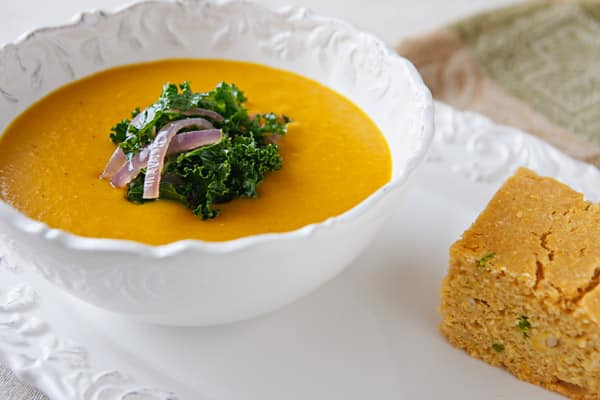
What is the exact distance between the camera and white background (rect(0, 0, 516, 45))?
15.5ft

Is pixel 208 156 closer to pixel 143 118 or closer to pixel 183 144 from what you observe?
pixel 183 144

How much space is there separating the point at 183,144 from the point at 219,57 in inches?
39.0

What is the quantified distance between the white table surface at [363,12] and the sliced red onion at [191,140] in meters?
2.29

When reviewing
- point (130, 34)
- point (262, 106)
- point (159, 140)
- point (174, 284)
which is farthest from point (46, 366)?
point (130, 34)

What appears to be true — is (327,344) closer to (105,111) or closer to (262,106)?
(262,106)

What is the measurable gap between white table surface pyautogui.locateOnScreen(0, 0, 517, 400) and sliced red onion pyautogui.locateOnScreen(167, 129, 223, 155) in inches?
90.2

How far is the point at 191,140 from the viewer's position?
2502 mm

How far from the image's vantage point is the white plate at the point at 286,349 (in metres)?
2.33

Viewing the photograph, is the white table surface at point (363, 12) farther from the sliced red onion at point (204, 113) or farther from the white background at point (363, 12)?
the sliced red onion at point (204, 113)

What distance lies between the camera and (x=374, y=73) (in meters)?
3.08

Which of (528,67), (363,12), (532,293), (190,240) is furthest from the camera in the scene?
(363,12)

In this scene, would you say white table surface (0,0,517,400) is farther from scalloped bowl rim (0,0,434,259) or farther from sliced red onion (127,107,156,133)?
scalloped bowl rim (0,0,434,259)

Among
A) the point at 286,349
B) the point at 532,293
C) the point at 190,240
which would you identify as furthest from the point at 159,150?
the point at 532,293

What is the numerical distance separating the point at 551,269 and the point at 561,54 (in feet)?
8.12
